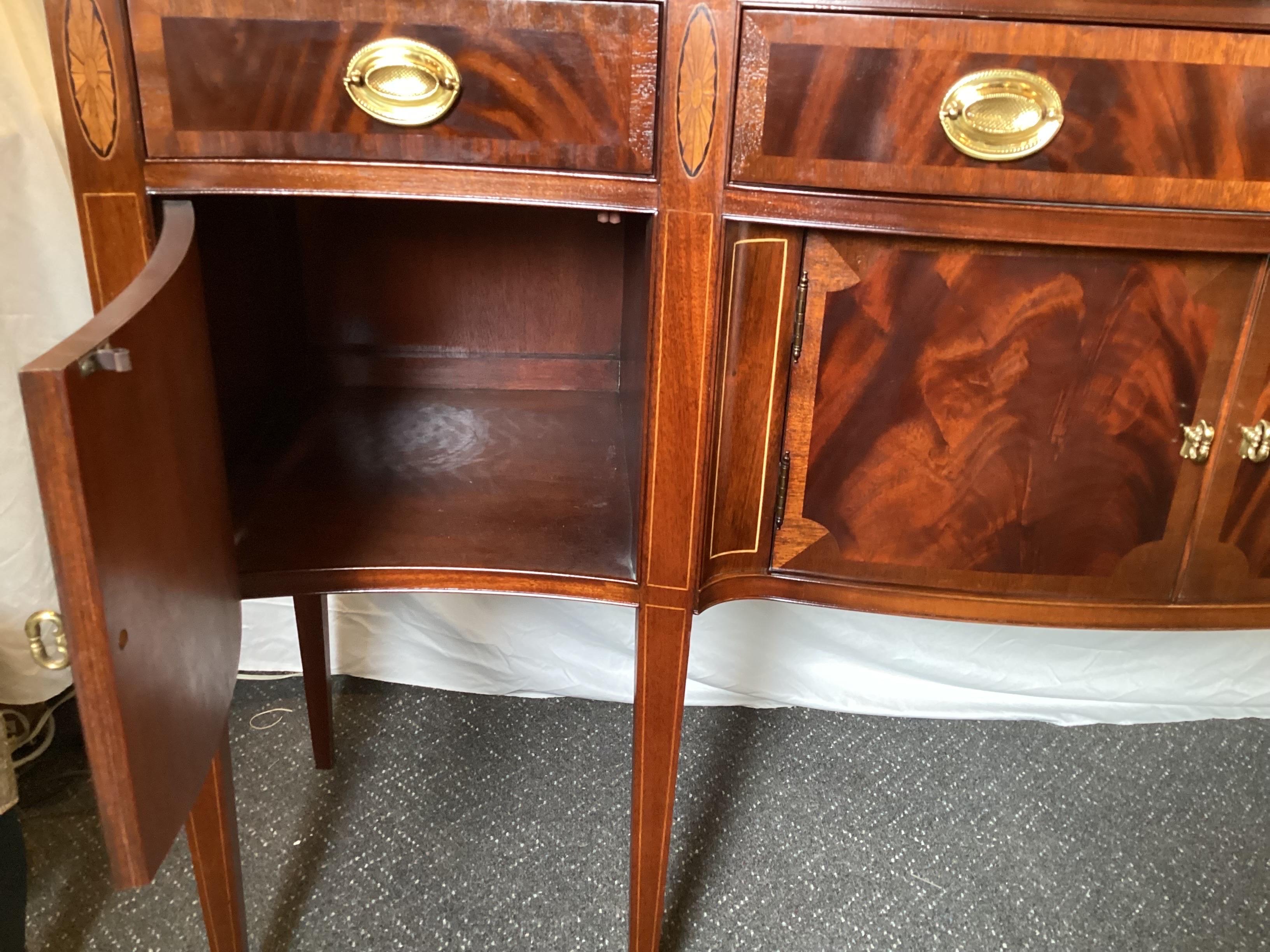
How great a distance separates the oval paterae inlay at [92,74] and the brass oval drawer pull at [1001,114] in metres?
0.49

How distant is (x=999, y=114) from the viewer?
1.86ft

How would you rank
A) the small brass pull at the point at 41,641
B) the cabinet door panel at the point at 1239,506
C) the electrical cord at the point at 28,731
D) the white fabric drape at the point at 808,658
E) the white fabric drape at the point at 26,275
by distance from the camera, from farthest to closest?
the white fabric drape at the point at 808,658 → the electrical cord at the point at 28,731 → the white fabric drape at the point at 26,275 → the cabinet door panel at the point at 1239,506 → the small brass pull at the point at 41,641

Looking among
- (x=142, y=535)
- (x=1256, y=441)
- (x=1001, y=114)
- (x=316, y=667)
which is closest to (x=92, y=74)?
(x=142, y=535)

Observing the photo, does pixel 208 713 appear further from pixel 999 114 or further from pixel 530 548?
pixel 999 114

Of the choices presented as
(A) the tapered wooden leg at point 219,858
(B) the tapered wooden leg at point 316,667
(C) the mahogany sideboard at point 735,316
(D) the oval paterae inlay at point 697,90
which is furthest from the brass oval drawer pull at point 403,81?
(B) the tapered wooden leg at point 316,667

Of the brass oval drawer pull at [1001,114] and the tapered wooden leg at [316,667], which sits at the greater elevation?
the brass oval drawer pull at [1001,114]

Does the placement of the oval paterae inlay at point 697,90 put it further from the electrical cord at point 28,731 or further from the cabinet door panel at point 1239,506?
the electrical cord at point 28,731

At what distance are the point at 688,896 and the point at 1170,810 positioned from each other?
1.84 feet

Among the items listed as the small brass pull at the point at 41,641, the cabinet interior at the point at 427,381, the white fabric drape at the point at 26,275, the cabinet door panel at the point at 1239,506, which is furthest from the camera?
the white fabric drape at the point at 26,275

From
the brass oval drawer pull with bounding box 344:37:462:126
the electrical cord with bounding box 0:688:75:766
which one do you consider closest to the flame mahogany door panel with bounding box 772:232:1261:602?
the brass oval drawer pull with bounding box 344:37:462:126

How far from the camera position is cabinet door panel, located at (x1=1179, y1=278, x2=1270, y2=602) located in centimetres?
63

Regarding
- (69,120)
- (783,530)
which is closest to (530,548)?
(783,530)

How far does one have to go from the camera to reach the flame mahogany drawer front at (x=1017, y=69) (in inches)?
21.6

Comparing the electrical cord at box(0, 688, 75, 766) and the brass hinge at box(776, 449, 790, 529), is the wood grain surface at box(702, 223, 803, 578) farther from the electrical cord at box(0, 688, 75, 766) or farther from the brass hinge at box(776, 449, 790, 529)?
the electrical cord at box(0, 688, 75, 766)
